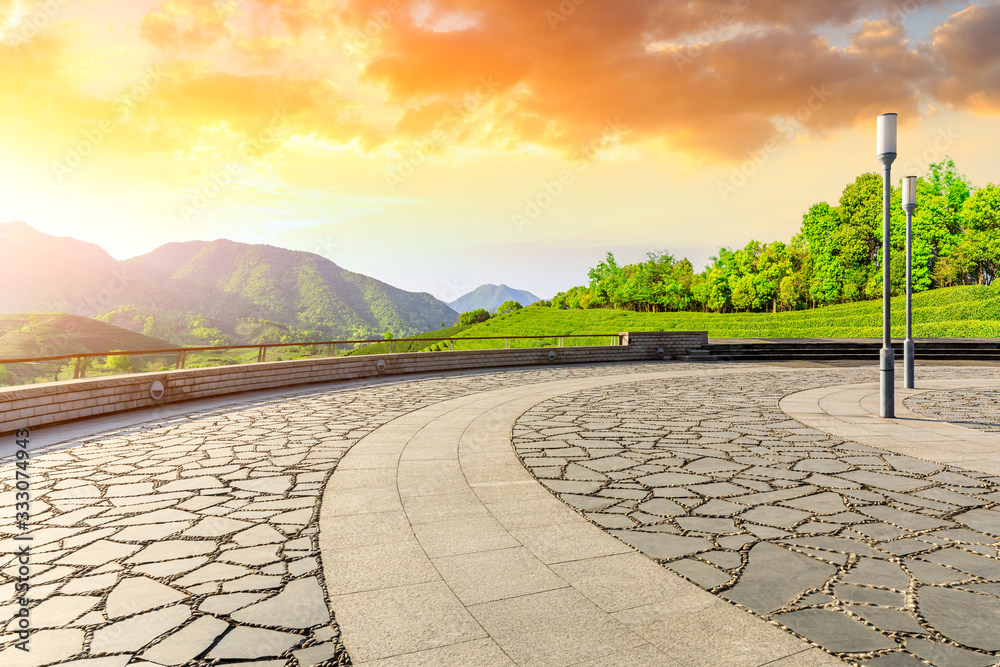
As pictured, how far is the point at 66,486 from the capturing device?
5.29m

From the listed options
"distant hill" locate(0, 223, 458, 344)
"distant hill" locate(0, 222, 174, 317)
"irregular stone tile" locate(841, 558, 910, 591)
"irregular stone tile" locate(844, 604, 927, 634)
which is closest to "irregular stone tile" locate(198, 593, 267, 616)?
"irregular stone tile" locate(844, 604, 927, 634)

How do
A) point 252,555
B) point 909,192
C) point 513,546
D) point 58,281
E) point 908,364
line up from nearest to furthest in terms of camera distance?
point 252,555 < point 513,546 < point 909,192 < point 908,364 < point 58,281

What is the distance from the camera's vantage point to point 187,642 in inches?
106

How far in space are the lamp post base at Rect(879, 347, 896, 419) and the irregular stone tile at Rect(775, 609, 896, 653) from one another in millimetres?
6870

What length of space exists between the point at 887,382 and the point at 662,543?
22.2ft

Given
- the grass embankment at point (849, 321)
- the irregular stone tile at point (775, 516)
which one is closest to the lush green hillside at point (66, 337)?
→ the irregular stone tile at point (775, 516)

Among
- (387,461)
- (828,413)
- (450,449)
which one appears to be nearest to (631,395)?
(828,413)

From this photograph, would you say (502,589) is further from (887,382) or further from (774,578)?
(887,382)

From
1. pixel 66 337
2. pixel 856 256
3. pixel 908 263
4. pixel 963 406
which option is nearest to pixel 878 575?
pixel 963 406

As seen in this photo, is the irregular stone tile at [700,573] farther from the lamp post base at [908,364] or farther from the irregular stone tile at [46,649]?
the lamp post base at [908,364]

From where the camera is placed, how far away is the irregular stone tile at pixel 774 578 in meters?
3.06

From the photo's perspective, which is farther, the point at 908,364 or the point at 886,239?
the point at 908,364

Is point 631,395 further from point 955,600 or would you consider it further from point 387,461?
point 955,600

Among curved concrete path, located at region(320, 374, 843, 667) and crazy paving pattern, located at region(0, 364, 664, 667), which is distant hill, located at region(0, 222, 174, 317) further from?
curved concrete path, located at region(320, 374, 843, 667)
